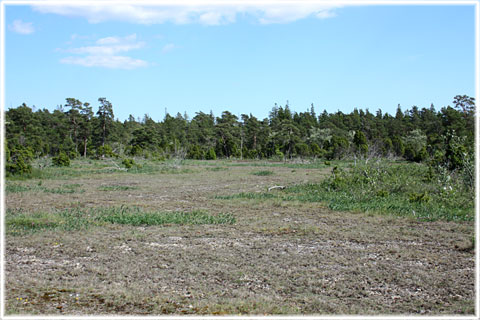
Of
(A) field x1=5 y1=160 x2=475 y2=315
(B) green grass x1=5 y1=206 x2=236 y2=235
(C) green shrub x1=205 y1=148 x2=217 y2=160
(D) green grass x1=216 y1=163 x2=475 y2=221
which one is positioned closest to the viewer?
(A) field x1=5 y1=160 x2=475 y2=315

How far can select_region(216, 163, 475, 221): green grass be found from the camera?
384 inches

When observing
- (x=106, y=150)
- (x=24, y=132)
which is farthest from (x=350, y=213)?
(x=24, y=132)

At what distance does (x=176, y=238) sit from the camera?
7398 millimetres

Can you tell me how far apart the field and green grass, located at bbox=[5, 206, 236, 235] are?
3cm

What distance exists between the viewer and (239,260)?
19.7 ft

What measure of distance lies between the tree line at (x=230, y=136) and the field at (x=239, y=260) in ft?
77.5

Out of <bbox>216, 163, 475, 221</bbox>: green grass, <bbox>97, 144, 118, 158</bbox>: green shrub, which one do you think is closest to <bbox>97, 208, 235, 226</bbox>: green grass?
<bbox>216, 163, 475, 221</bbox>: green grass

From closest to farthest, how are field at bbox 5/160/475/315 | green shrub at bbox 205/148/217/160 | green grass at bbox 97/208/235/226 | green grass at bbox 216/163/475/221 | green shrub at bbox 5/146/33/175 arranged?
field at bbox 5/160/475/315
green grass at bbox 97/208/235/226
green grass at bbox 216/163/475/221
green shrub at bbox 5/146/33/175
green shrub at bbox 205/148/217/160

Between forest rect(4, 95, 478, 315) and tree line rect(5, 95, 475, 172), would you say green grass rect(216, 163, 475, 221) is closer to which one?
forest rect(4, 95, 478, 315)

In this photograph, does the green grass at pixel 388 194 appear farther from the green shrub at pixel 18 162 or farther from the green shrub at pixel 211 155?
the green shrub at pixel 211 155

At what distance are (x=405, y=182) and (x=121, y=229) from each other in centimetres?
840

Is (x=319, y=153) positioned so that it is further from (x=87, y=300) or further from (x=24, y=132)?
(x=87, y=300)

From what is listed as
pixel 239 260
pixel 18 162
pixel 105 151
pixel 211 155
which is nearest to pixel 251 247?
pixel 239 260

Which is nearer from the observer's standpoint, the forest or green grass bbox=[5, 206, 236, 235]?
the forest
